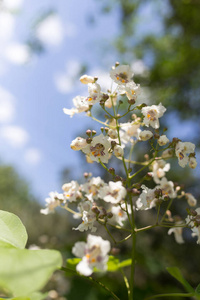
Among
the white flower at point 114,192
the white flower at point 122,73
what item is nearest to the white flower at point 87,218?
the white flower at point 114,192

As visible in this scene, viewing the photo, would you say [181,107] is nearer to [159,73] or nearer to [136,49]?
[159,73]

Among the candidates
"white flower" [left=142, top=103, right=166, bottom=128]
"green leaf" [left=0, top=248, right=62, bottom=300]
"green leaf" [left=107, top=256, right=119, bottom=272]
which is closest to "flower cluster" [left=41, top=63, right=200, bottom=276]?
"white flower" [left=142, top=103, right=166, bottom=128]

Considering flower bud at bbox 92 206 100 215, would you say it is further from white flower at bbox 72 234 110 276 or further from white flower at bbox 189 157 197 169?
white flower at bbox 189 157 197 169

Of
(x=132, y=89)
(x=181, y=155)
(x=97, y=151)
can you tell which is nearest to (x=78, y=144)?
(x=97, y=151)

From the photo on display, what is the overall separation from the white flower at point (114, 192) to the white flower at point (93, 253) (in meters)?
0.20

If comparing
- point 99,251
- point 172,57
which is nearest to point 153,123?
point 99,251

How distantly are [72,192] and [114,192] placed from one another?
1.12ft

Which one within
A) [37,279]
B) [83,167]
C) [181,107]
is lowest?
[37,279]

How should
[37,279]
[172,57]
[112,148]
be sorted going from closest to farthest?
[37,279] < [112,148] < [172,57]

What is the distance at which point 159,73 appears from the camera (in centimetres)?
970

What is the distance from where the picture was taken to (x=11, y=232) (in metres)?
0.90

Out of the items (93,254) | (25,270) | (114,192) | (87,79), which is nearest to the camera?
(25,270)

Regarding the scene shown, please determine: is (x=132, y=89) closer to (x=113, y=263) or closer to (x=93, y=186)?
(x=93, y=186)

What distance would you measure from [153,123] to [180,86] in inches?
351
